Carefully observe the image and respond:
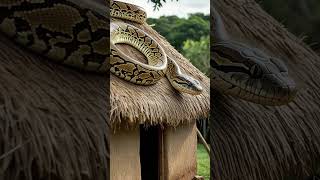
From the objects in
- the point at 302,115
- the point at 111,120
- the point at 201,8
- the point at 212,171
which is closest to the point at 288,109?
the point at 302,115

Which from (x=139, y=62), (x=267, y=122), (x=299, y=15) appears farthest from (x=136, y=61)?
(x=299, y=15)

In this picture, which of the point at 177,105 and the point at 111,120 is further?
the point at 177,105

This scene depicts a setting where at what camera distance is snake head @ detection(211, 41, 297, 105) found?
2.13 m

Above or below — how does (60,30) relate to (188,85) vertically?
above

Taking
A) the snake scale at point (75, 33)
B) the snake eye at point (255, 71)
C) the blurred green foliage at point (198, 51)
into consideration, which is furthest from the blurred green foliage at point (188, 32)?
the snake eye at point (255, 71)

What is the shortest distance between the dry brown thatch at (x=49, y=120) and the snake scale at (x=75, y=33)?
49mm

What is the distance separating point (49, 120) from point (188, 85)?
2.55 ft

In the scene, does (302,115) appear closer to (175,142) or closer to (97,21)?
(175,142)

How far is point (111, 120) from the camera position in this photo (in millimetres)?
1961

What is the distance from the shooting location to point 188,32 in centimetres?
226

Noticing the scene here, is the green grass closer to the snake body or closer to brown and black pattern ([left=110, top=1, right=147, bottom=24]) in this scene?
the snake body

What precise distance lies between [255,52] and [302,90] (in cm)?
34

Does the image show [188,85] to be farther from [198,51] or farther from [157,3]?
[157,3]

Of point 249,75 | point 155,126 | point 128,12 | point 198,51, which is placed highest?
point 128,12
